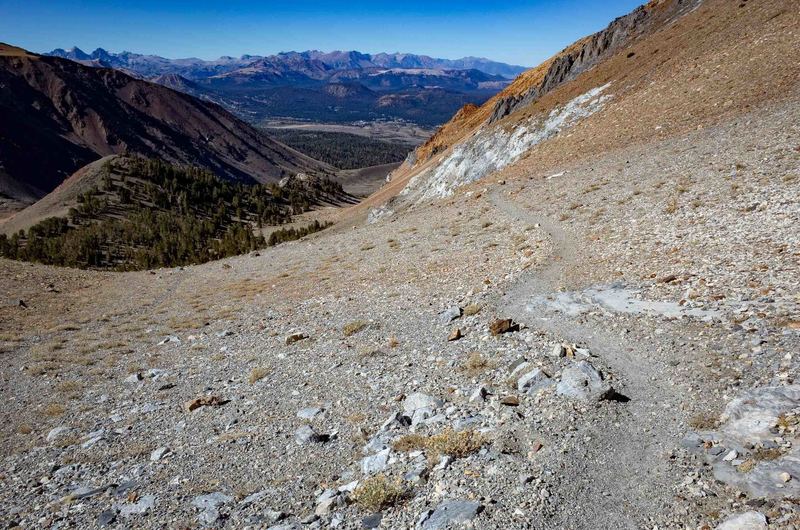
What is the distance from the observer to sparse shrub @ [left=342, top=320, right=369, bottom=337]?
728 inches

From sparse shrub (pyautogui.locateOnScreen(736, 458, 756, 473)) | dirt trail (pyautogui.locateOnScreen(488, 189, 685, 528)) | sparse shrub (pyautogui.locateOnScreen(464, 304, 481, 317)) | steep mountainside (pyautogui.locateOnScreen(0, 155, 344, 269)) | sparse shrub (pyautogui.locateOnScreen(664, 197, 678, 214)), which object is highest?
steep mountainside (pyautogui.locateOnScreen(0, 155, 344, 269))

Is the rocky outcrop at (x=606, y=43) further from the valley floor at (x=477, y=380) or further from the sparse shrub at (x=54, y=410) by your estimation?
the sparse shrub at (x=54, y=410)

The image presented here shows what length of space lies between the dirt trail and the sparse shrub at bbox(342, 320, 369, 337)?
267 inches

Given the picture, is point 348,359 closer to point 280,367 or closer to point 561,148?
point 280,367

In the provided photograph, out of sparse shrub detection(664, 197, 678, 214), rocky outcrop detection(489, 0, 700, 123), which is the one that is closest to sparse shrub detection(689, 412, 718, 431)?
sparse shrub detection(664, 197, 678, 214)

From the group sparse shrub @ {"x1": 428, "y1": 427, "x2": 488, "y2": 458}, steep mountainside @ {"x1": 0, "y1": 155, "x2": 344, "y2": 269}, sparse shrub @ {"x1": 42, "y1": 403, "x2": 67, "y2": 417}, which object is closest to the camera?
sparse shrub @ {"x1": 428, "y1": 427, "x2": 488, "y2": 458}

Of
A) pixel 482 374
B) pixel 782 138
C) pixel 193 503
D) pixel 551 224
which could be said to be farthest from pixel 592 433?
pixel 782 138

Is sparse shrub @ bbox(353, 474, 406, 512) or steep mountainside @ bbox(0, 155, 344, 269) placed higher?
Result: steep mountainside @ bbox(0, 155, 344, 269)

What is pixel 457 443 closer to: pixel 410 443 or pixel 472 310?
pixel 410 443

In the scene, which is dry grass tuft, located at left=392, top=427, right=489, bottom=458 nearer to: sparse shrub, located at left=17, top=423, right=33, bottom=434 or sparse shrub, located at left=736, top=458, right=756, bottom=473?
sparse shrub, located at left=736, top=458, right=756, bottom=473

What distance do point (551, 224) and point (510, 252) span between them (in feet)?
14.8

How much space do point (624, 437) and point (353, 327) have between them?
1145 cm

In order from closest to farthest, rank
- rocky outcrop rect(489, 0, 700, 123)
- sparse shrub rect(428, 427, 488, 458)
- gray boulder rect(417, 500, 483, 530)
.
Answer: gray boulder rect(417, 500, 483, 530), sparse shrub rect(428, 427, 488, 458), rocky outcrop rect(489, 0, 700, 123)

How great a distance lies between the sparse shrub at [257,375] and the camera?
15906 mm
